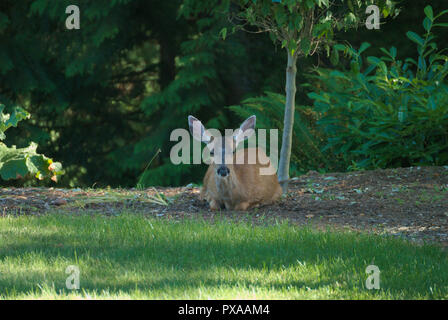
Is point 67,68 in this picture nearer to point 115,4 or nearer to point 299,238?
point 115,4

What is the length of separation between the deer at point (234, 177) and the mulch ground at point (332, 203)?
0.16 m

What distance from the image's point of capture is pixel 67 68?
1355 centimetres

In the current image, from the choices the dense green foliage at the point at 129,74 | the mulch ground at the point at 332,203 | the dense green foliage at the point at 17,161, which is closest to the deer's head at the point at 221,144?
the mulch ground at the point at 332,203

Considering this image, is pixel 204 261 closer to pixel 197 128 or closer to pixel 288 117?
pixel 197 128

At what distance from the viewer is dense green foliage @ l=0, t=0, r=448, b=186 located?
12742 millimetres

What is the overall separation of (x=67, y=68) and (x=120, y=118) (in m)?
2.67

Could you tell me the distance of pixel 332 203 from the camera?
269 inches

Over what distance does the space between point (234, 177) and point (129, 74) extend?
978 centimetres

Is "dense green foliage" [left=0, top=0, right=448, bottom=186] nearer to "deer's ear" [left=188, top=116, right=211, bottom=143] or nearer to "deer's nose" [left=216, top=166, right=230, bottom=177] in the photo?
"deer's ear" [left=188, top=116, right=211, bottom=143]

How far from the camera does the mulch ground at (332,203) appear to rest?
19.7ft

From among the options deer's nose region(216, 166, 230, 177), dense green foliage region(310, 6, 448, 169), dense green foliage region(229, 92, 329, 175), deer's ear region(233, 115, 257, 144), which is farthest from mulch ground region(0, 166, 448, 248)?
dense green foliage region(229, 92, 329, 175)

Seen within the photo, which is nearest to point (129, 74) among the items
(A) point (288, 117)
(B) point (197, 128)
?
(A) point (288, 117)

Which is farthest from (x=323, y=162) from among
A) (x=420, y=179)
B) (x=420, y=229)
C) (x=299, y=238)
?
(x=299, y=238)

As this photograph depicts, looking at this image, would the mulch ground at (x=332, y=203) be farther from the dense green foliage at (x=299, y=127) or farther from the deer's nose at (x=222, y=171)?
the dense green foliage at (x=299, y=127)
